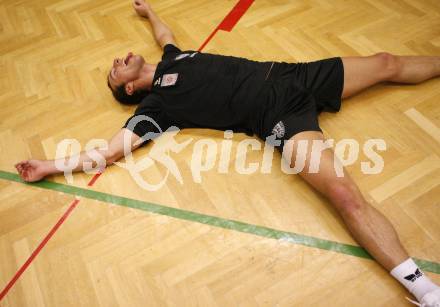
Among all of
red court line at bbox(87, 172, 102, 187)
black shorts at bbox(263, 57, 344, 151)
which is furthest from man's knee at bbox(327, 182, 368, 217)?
red court line at bbox(87, 172, 102, 187)

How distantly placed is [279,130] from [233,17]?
116 cm

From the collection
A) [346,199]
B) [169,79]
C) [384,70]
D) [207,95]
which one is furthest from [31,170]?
[384,70]

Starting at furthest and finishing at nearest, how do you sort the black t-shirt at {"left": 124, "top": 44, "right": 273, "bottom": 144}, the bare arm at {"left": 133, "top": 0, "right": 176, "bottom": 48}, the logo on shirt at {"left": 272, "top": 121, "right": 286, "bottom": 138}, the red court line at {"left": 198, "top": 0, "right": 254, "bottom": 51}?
1. the red court line at {"left": 198, "top": 0, "right": 254, "bottom": 51}
2. the bare arm at {"left": 133, "top": 0, "right": 176, "bottom": 48}
3. the black t-shirt at {"left": 124, "top": 44, "right": 273, "bottom": 144}
4. the logo on shirt at {"left": 272, "top": 121, "right": 286, "bottom": 138}

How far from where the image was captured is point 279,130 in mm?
1490

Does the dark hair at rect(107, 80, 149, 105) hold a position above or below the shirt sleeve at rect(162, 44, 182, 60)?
below

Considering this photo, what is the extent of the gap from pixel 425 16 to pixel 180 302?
2092mm

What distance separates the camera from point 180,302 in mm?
1268

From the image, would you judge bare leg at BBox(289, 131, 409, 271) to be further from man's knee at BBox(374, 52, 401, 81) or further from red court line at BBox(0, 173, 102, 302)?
red court line at BBox(0, 173, 102, 302)

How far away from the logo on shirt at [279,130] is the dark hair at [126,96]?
73 centimetres

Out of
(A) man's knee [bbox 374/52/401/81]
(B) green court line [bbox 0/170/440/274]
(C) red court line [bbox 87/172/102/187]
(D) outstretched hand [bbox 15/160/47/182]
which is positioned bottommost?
(B) green court line [bbox 0/170/440/274]

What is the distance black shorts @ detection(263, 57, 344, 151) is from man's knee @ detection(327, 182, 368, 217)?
0.89ft

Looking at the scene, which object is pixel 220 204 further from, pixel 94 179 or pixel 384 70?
pixel 384 70

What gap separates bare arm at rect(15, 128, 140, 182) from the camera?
160cm

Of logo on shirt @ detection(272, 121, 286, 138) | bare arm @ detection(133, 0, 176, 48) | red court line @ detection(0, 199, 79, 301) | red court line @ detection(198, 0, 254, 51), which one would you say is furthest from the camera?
red court line @ detection(198, 0, 254, 51)
